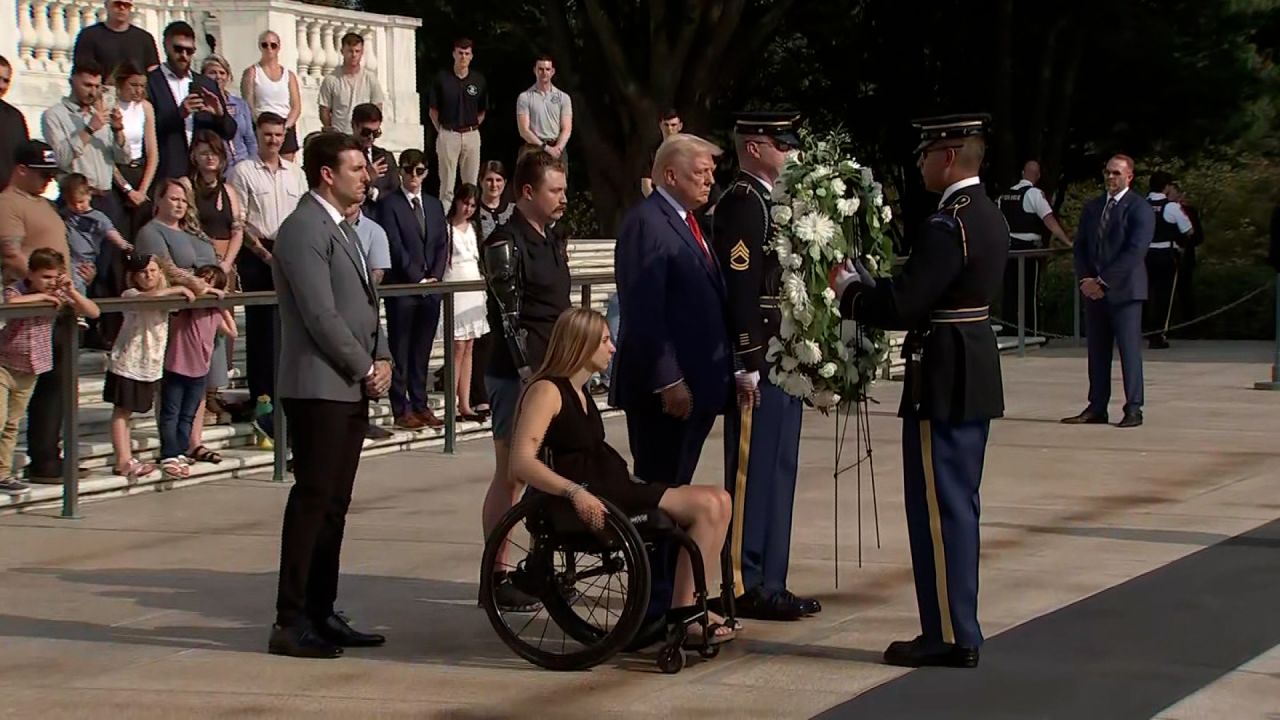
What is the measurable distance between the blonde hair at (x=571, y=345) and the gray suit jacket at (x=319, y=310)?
2.19ft

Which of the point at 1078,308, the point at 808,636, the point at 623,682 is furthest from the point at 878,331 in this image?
the point at 1078,308

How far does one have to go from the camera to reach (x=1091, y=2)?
108 ft

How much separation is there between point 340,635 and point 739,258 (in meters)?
2.05

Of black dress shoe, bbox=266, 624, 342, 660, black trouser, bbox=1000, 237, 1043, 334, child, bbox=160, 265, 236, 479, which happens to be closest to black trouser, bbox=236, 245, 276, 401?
child, bbox=160, 265, 236, 479

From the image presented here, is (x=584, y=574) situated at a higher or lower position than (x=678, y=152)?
lower

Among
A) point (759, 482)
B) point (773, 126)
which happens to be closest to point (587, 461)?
point (759, 482)

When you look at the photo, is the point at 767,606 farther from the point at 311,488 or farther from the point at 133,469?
the point at 133,469

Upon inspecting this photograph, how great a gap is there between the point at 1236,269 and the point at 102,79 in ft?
51.7

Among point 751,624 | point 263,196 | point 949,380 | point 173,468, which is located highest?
point 263,196

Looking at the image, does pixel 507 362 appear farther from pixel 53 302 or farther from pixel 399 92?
pixel 399 92

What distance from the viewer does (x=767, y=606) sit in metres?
8.86

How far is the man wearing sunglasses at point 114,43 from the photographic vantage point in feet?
53.4

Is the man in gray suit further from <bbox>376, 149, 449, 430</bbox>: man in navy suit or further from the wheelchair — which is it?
<bbox>376, 149, 449, 430</bbox>: man in navy suit

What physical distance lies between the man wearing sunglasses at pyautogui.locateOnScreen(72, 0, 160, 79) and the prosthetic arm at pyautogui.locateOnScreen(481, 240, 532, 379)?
305 inches
